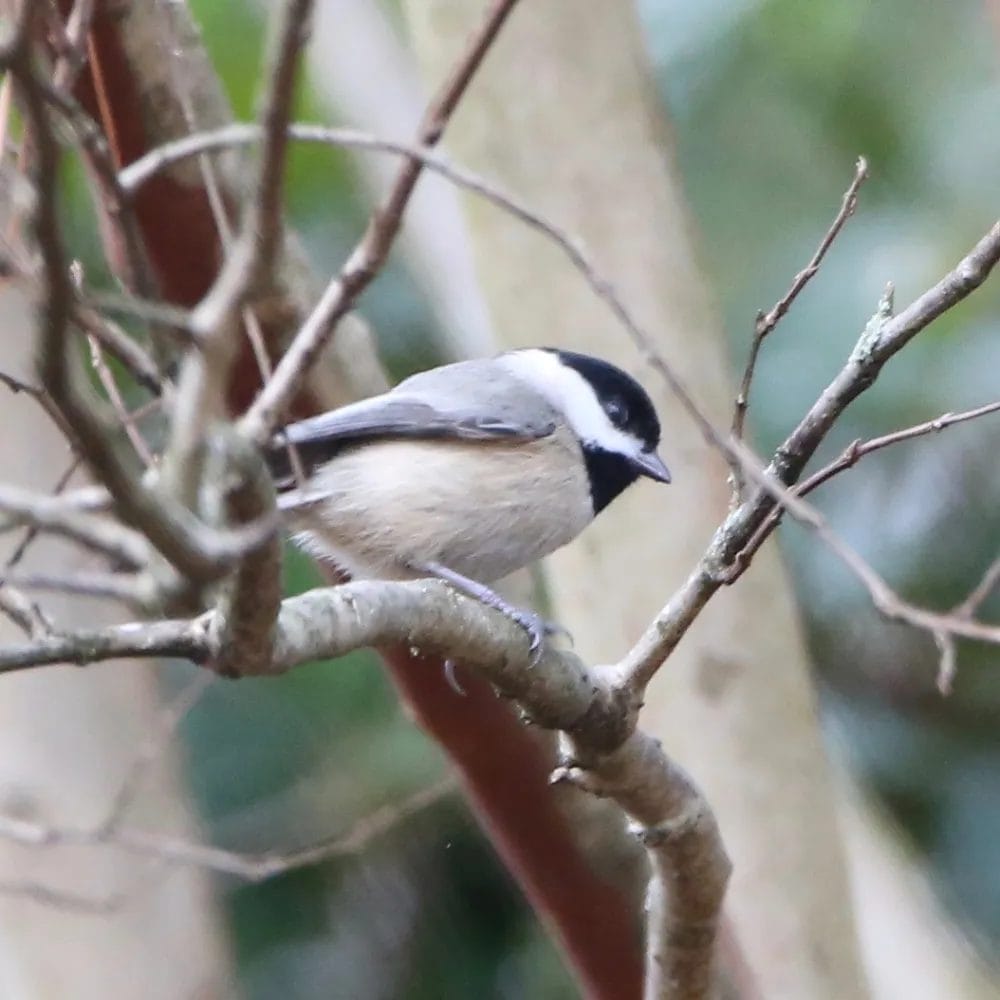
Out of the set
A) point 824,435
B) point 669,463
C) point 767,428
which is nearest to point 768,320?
point 824,435

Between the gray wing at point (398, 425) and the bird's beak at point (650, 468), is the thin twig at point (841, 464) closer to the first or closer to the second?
the gray wing at point (398, 425)

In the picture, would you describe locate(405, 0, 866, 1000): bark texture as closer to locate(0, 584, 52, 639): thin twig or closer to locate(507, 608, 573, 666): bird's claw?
locate(507, 608, 573, 666): bird's claw

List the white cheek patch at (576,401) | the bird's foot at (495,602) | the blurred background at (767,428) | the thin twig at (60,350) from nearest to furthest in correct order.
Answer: the thin twig at (60,350) → the bird's foot at (495,602) → the white cheek patch at (576,401) → the blurred background at (767,428)

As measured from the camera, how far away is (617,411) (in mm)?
1879

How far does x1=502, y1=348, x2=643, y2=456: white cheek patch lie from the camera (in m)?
1.83

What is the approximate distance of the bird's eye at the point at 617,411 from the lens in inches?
73.9

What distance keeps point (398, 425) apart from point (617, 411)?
353 mm

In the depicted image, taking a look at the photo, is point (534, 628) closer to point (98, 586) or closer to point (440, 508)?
Answer: point (440, 508)

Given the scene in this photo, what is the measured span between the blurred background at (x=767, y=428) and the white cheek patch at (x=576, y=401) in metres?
0.91

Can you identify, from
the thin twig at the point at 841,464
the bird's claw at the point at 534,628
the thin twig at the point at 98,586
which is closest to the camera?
the thin twig at the point at 98,586

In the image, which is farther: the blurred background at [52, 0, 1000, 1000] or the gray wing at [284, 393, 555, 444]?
the blurred background at [52, 0, 1000, 1000]

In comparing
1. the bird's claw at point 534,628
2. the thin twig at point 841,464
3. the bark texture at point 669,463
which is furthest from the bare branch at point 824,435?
the bark texture at point 669,463

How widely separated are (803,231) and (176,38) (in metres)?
1.92

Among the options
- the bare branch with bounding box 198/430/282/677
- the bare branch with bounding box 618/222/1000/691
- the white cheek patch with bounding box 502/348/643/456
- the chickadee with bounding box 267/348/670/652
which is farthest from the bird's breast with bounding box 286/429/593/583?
the bare branch with bounding box 198/430/282/677
